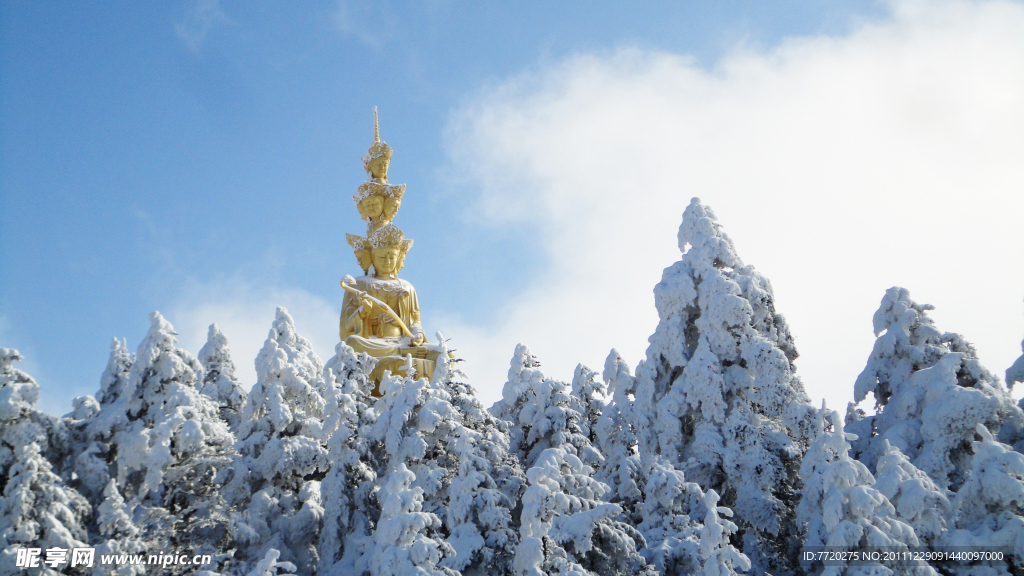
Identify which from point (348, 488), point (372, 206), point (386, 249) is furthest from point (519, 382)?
point (372, 206)

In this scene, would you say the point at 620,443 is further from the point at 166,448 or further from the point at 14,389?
the point at 14,389

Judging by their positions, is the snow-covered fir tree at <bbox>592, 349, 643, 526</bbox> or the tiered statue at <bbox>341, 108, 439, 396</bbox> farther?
the tiered statue at <bbox>341, 108, 439, 396</bbox>

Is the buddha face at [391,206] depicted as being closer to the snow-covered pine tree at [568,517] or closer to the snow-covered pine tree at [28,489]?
Answer: the snow-covered pine tree at [568,517]

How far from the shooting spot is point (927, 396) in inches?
763

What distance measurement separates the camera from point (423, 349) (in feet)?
88.9

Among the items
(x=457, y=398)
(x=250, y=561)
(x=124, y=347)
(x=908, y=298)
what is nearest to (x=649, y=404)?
(x=457, y=398)

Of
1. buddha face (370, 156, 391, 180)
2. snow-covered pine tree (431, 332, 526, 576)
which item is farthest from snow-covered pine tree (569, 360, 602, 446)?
buddha face (370, 156, 391, 180)

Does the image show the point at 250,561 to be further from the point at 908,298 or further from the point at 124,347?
the point at 908,298

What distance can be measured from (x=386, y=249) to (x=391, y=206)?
2.14 m

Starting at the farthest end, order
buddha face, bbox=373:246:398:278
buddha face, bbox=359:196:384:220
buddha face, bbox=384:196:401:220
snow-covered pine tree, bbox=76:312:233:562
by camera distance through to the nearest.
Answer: buddha face, bbox=384:196:401:220 → buddha face, bbox=359:196:384:220 → buddha face, bbox=373:246:398:278 → snow-covered pine tree, bbox=76:312:233:562

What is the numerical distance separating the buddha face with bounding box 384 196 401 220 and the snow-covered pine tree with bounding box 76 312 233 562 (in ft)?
47.3

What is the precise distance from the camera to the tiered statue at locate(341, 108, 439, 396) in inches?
1062

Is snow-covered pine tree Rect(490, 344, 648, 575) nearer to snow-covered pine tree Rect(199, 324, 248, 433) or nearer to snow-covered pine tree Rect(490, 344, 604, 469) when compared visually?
snow-covered pine tree Rect(490, 344, 604, 469)

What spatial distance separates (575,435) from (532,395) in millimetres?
1688
